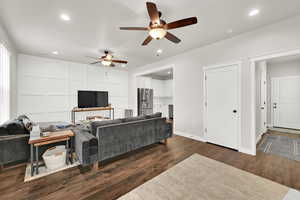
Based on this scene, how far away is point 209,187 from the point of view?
1.80 metres

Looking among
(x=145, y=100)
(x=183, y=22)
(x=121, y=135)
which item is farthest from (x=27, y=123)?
(x=145, y=100)

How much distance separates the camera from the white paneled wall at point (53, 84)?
4.53m

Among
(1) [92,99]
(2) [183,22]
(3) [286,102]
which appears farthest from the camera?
(1) [92,99]

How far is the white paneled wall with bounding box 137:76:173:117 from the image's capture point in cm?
756

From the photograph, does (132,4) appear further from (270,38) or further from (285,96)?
(285,96)

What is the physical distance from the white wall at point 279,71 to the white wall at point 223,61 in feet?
11.8

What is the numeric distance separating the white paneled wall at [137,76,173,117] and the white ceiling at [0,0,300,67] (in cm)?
389

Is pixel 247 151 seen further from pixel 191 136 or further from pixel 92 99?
pixel 92 99

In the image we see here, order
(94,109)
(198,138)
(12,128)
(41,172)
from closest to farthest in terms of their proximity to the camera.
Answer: (41,172) → (12,128) → (198,138) → (94,109)

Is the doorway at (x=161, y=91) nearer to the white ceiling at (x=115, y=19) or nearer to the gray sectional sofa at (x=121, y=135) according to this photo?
the white ceiling at (x=115, y=19)

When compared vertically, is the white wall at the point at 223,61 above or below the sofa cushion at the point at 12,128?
above

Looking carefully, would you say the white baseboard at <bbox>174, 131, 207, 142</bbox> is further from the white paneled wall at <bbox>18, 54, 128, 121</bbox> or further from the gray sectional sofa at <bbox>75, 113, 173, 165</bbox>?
the white paneled wall at <bbox>18, 54, 128, 121</bbox>

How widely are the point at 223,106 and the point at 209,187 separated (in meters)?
2.16

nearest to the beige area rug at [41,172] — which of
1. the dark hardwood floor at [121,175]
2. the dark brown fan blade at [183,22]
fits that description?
the dark hardwood floor at [121,175]
